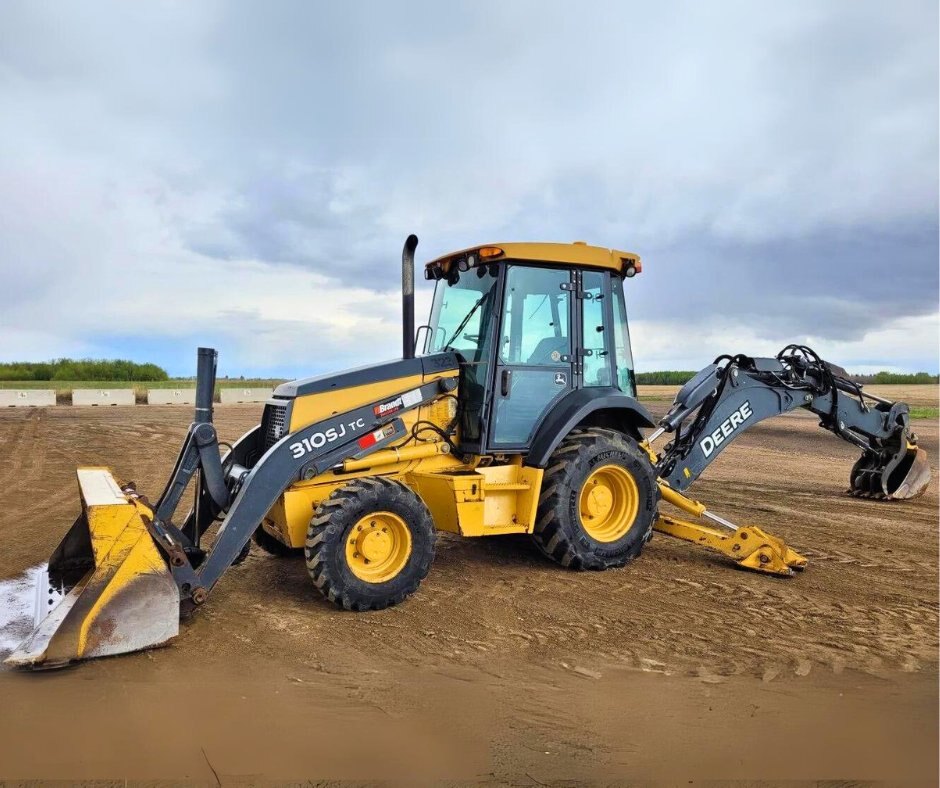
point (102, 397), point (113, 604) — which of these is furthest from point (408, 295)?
point (102, 397)

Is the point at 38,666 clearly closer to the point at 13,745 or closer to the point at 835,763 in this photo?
the point at 13,745

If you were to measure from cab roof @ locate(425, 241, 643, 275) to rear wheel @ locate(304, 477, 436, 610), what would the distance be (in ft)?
7.27

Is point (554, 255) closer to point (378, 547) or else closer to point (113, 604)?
point (378, 547)

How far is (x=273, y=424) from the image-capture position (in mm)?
6656

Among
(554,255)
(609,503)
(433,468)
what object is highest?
(554,255)

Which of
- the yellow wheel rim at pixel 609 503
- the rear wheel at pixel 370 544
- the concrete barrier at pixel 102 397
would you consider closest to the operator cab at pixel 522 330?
the yellow wheel rim at pixel 609 503

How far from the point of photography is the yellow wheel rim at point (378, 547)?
19.1ft

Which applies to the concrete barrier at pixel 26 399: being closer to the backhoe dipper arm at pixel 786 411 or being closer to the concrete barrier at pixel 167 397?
the concrete barrier at pixel 167 397

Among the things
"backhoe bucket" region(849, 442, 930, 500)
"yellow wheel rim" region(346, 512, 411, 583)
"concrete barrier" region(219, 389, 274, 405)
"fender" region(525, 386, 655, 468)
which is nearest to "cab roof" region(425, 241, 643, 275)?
"fender" region(525, 386, 655, 468)

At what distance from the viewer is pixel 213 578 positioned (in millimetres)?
5469

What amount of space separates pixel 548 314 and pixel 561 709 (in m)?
3.69

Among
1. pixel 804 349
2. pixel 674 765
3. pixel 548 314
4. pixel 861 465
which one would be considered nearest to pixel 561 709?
pixel 674 765

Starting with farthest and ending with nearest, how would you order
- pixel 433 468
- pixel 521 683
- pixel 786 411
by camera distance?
1. pixel 786 411
2. pixel 433 468
3. pixel 521 683

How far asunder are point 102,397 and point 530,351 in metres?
29.7
